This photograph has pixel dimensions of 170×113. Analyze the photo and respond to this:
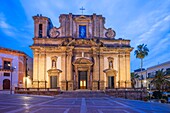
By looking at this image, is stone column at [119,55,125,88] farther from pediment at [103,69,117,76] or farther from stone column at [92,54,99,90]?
stone column at [92,54,99,90]

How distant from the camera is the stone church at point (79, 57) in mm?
40625

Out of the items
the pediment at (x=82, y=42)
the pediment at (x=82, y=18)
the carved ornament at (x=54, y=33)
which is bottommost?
the pediment at (x=82, y=42)

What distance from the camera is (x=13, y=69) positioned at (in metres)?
41.2

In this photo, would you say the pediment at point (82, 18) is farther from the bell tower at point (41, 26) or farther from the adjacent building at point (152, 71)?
the adjacent building at point (152, 71)

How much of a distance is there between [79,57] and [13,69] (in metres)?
13.2

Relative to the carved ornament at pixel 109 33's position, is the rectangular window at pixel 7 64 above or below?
below

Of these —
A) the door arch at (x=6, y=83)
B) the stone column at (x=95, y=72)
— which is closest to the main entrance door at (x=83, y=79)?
the stone column at (x=95, y=72)

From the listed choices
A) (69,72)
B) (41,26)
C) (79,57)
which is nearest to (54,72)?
(69,72)

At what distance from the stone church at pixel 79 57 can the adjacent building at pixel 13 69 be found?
20.1ft

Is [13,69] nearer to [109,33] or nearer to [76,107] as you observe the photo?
[109,33]

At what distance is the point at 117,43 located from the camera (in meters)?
43.2

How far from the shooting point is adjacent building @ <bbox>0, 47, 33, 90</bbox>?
42.1 m

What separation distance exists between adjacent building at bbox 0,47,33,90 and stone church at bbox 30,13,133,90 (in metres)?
6.12

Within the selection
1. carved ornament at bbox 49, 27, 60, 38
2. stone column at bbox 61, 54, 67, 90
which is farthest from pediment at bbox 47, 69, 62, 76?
carved ornament at bbox 49, 27, 60, 38
